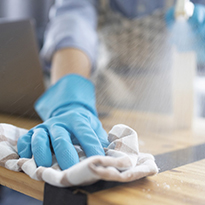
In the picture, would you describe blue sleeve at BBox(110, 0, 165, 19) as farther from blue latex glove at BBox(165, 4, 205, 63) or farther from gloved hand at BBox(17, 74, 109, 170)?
gloved hand at BBox(17, 74, 109, 170)

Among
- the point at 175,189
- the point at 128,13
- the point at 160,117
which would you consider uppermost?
the point at 128,13

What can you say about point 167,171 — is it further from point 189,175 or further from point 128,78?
point 128,78

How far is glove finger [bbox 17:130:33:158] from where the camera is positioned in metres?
0.35

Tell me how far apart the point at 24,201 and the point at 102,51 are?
31.6 inches

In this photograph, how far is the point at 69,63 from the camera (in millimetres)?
807

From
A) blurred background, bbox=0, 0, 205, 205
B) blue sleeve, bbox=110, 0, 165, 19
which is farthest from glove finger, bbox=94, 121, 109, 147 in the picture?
blue sleeve, bbox=110, 0, 165, 19

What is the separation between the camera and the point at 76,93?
0.53 metres

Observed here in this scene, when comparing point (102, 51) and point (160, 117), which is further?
point (102, 51)

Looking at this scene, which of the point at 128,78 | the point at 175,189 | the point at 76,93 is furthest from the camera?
the point at 128,78

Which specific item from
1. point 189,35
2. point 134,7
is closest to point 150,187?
point 189,35

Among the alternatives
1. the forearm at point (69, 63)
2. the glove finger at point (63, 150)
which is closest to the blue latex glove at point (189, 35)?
the forearm at point (69, 63)

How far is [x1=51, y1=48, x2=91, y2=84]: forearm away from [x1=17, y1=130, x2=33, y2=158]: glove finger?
40 centimetres

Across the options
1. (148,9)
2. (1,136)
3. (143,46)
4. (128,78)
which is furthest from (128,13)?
(1,136)

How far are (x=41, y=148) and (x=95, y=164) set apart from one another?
9 centimetres
